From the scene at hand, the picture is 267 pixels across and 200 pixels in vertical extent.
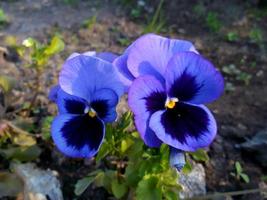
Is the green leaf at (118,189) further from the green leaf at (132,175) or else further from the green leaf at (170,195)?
the green leaf at (170,195)

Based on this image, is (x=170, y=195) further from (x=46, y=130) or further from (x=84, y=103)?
(x=46, y=130)

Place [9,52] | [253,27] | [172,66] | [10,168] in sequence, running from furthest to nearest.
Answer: [253,27] → [9,52] → [10,168] → [172,66]

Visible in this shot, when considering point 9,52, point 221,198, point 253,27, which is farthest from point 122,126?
point 253,27

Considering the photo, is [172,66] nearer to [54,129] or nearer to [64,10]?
[54,129]

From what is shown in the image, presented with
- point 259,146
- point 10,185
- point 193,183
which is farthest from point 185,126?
point 259,146

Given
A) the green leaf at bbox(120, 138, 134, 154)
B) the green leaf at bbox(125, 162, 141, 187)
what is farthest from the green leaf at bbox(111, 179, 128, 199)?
the green leaf at bbox(120, 138, 134, 154)

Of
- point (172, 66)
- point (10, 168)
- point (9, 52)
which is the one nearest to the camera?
point (172, 66)

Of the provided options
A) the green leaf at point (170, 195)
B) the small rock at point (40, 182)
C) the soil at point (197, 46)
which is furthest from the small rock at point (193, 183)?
the small rock at point (40, 182)
